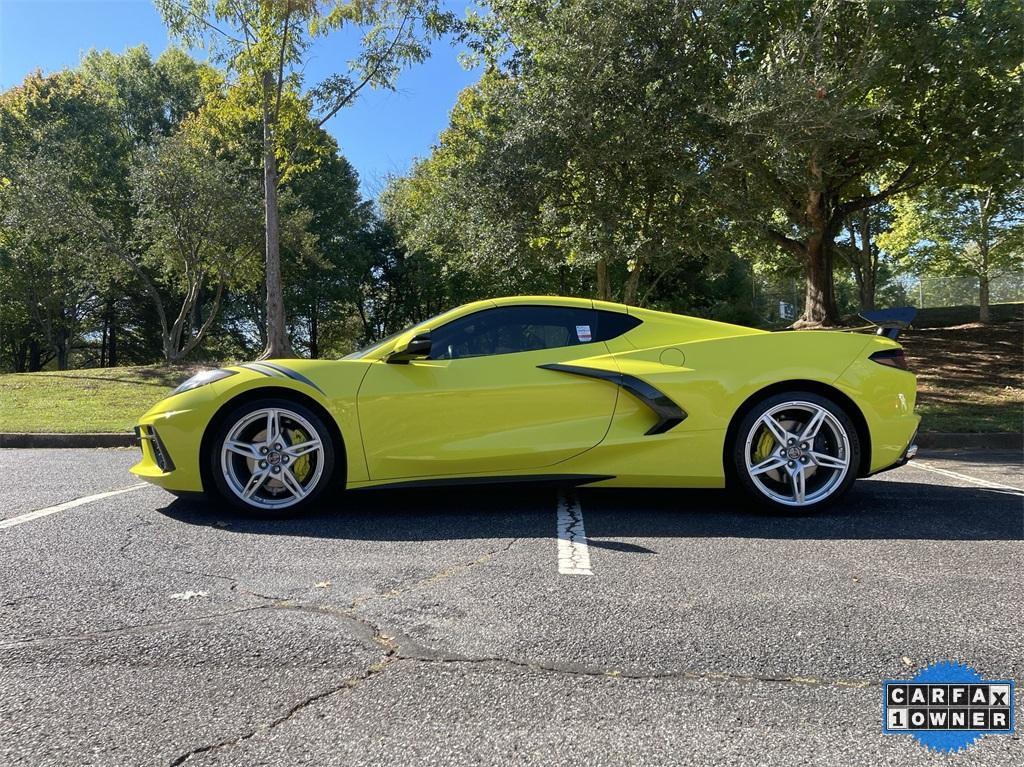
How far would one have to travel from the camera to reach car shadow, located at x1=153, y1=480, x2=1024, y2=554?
3.48 meters

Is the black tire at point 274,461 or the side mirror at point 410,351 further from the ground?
the side mirror at point 410,351

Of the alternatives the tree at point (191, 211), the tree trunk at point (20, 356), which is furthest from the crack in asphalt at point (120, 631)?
the tree trunk at point (20, 356)

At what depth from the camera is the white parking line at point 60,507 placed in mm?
3801

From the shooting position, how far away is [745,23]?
420 inches

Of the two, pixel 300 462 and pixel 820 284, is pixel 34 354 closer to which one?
pixel 820 284

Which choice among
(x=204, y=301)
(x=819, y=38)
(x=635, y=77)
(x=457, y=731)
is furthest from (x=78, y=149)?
(x=457, y=731)

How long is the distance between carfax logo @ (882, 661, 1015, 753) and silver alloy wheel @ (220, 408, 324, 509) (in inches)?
117

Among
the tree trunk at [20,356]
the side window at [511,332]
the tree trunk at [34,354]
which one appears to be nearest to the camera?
the side window at [511,332]

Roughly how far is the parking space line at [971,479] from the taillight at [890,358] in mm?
1520

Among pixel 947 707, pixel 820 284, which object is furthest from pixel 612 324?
pixel 820 284

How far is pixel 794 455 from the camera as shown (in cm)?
394

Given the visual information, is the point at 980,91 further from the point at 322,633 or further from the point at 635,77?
the point at 322,633

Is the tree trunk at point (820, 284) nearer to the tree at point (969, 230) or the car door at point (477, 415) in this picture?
the tree at point (969, 230)

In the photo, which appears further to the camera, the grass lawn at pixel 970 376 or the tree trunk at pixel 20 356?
the tree trunk at pixel 20 356
